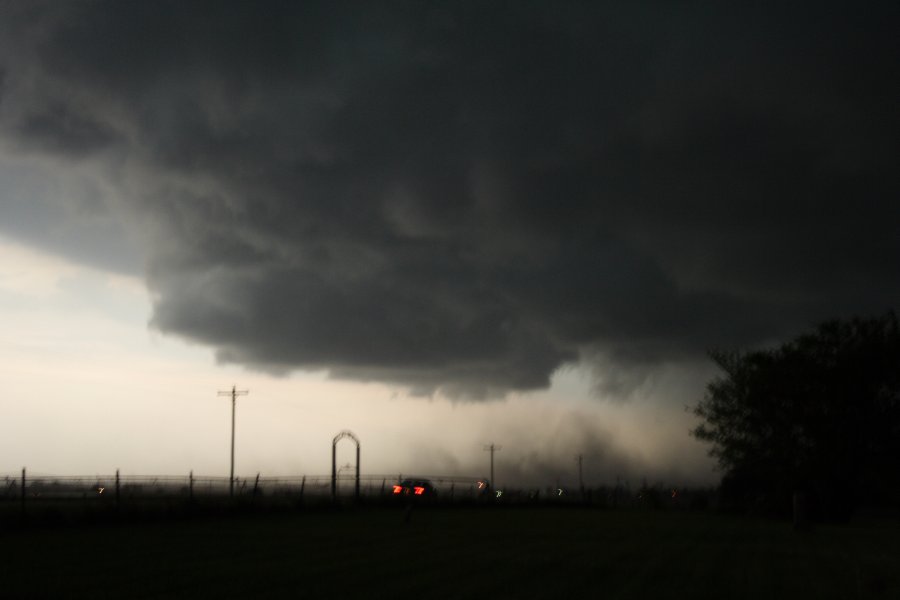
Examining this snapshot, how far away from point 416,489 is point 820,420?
2483 centimetres

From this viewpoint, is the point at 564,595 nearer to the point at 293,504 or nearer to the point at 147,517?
the point at 147,517

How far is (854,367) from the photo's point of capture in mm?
52812

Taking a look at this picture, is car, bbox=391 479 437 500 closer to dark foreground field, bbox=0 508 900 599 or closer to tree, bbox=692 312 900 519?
tree, bbox=692 312 900 519

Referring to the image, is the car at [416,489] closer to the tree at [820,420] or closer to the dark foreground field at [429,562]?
the tree at [820,420]

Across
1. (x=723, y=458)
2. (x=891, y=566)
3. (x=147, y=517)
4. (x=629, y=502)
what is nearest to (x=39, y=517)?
(x=147, y=517)

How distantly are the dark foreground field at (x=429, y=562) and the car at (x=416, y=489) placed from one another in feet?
84.1

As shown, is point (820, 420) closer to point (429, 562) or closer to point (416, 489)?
point (416, 489)

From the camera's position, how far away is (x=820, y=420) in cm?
5334

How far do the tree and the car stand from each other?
17.2 meters

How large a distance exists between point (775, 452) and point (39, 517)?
4075 cm

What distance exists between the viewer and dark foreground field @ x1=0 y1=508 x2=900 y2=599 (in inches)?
615

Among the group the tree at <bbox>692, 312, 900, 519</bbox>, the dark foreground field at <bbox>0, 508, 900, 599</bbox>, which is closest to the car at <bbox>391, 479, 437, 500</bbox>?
the tree at <bbox>692, 312, 900, 519</bbox>

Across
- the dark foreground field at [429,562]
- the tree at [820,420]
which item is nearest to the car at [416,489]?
the tree at [820,420]

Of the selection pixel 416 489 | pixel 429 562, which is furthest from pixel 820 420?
pixel 429 562
